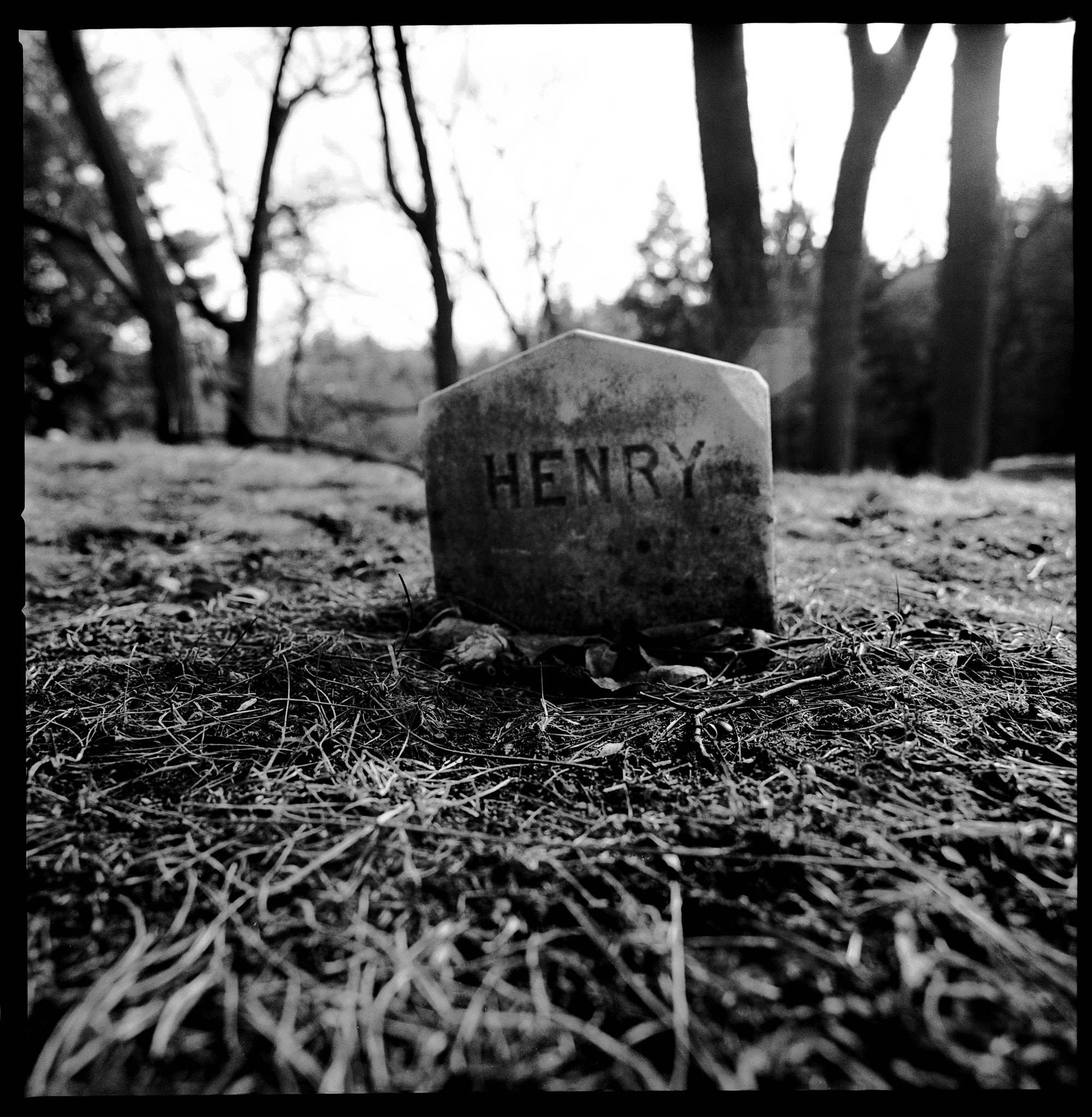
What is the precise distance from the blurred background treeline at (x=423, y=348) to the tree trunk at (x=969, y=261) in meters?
3.45

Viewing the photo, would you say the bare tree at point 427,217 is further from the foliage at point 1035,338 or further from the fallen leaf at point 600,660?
the foliage at point 1035,338

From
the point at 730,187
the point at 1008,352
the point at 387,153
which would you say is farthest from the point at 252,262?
the point at 1008,352

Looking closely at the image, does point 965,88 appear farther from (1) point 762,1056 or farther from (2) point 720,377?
(1) point 762,1056

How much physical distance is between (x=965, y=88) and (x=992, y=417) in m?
15.3

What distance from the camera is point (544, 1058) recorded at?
0.82 meters

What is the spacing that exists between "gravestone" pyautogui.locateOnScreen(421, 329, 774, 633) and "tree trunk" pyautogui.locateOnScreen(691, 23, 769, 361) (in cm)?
464

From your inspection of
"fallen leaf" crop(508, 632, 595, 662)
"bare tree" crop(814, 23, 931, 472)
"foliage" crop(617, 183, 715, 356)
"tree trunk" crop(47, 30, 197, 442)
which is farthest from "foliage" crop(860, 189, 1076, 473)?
"fallen leaf" crop(508, 632, 595, 662)

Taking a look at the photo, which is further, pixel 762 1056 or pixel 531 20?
pixel 531 20

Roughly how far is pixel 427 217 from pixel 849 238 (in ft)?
19.9

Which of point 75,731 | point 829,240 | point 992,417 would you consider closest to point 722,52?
point 829,240

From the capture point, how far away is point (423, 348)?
16.6 meters

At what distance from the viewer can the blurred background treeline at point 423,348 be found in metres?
14.5

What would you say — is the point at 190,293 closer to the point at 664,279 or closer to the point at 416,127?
the point at 416,127

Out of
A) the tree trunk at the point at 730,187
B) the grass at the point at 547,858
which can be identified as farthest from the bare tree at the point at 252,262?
the grass at the point at 547,858
